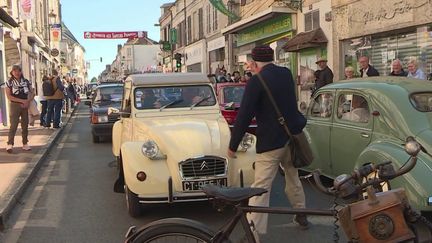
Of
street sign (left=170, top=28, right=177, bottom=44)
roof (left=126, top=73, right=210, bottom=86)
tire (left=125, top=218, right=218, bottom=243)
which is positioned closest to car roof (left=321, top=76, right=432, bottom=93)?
roof (left=126, top=73, right=210, bottom=86)

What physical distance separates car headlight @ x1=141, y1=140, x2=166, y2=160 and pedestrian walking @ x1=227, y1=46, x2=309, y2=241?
1447 mm

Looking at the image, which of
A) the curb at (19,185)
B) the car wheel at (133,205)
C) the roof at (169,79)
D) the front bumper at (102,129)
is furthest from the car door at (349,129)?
the front bumper at (102,129)

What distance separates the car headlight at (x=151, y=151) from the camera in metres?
6.09

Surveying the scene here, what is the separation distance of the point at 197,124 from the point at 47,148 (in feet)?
20.9

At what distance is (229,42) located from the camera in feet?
96.3

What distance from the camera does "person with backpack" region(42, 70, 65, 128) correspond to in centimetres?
1670

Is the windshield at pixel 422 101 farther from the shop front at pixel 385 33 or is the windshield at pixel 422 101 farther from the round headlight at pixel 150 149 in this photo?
the shop front at pixel 385 33

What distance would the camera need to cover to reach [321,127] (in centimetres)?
744

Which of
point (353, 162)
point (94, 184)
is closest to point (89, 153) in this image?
point (94, 184)

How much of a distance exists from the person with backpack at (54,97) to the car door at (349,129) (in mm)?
11578

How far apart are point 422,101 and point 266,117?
2.20 metres

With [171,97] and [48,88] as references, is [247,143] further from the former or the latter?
[48,88]

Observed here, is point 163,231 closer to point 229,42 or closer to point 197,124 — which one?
point 197,124

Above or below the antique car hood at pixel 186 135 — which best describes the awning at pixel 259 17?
above
